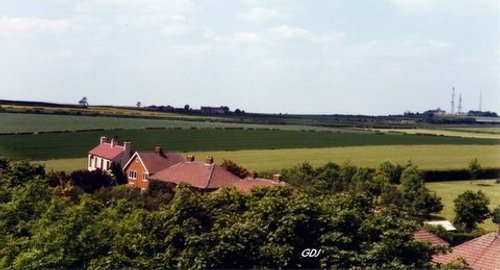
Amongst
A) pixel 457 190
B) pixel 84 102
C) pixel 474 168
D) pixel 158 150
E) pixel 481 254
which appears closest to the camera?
pixel 481 254

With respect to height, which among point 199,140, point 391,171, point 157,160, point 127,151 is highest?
point 199,140

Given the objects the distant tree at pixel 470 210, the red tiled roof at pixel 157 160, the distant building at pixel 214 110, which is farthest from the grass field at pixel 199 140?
the distant tree at pixel 470 210

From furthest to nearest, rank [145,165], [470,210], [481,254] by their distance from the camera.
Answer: [145,165] → [470,210] → [481,254]

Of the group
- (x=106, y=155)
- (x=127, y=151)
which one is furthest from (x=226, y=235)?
A: (x=127, y=151)

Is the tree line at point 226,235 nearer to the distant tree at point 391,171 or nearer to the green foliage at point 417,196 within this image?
the green foliage at point 417,196

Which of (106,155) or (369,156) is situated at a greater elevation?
(106,155)

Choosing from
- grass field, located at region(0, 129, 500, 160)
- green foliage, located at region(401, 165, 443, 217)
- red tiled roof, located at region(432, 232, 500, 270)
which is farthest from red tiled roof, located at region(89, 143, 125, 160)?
red tiled roof, located at region(432, 232, 500, 270)

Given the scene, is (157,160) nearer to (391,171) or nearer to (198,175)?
(198,175)

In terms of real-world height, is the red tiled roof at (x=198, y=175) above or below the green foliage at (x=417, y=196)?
above
